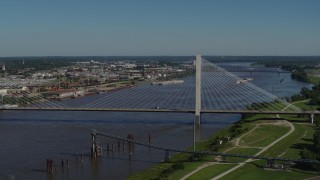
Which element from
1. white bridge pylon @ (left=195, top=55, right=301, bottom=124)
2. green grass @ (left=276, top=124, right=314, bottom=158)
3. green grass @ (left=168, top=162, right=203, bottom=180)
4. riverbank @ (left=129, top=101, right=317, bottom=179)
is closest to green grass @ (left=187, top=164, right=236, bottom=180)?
riverbank @ (left=129, top=101, right=317, bottom=179)

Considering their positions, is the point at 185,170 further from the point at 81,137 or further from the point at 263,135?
the point at 81,137

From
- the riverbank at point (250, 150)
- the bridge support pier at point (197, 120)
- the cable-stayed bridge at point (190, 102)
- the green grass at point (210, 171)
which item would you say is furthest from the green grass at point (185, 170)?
the cable-stayed bridge at point (190, 102)

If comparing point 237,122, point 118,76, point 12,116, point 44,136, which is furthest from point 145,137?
point 118,76

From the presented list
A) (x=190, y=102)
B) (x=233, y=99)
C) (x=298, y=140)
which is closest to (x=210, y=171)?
(x=298, y=140)

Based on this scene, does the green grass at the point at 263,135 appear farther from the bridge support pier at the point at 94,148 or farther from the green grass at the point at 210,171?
the bridge support pier at the point at 94,148

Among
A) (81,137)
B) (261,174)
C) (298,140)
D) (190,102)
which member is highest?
(190,102)

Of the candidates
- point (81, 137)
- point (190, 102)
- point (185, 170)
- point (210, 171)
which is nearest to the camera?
point (210, 171)

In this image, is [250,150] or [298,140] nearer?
[250,150]
